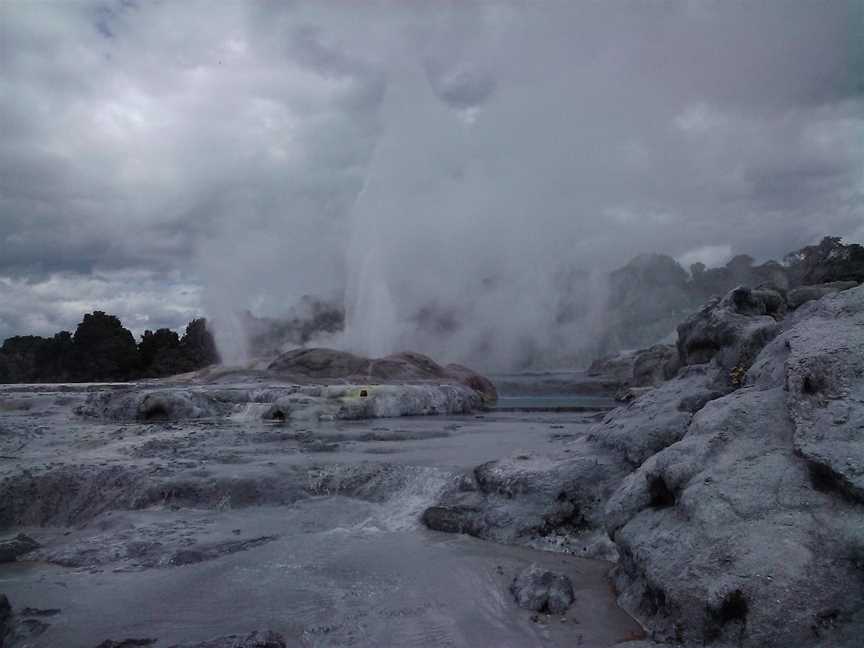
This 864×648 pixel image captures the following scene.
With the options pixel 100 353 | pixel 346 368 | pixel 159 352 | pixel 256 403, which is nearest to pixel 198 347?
pixel 159 352

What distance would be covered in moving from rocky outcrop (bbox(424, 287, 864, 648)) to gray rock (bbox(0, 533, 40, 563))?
5.01 meters

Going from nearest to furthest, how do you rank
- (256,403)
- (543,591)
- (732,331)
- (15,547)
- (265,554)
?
(543,591) → (265,554) → (15,547) → (732,331) → (256,403)

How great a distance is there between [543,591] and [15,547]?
636 cm

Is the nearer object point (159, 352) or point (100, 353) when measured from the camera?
point (100, 353)

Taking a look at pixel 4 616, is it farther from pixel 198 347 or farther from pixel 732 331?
pixel 198 347

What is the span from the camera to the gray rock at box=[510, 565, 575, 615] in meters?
5.62

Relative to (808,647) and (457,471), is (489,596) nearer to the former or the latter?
(808,647)

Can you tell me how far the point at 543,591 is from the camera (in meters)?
5.74

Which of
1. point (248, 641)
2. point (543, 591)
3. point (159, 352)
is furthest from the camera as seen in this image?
point (159, 352)

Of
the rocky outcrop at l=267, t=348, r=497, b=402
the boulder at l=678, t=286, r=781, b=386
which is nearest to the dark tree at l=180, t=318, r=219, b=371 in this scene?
the rocky outcrop at l=267, t=348, r=497, b=402

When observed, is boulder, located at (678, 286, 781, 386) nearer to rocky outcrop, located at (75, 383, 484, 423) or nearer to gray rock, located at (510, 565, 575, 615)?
gray rock, located at (510, 565, 575, 615)

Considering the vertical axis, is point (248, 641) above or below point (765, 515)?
below

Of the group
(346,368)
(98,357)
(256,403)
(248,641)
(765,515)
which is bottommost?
(248,641)

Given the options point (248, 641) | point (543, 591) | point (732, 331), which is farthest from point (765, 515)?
point (732, 331)
